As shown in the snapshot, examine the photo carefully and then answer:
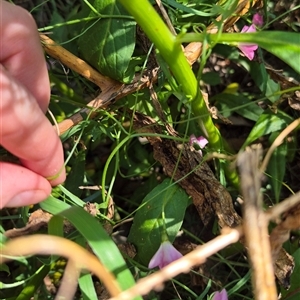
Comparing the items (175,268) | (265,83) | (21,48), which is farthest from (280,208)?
(265,83)

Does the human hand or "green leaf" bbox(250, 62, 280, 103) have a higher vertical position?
the human hand

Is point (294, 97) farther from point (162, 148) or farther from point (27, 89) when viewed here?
point (27, 89)

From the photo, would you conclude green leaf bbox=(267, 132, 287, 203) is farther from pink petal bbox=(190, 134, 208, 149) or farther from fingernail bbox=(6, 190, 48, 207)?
fingernail bbox=(6, 190, 48, 207)

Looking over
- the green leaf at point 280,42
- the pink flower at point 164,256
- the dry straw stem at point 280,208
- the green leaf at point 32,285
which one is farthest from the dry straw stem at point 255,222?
the green leaf at point 32,285

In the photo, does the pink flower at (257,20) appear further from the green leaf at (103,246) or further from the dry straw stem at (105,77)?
the green leaf at (103,246)

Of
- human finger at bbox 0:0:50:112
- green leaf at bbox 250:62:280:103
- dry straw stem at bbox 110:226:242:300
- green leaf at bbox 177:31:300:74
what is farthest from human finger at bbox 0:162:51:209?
green leaf at bbox 250:62:280:103

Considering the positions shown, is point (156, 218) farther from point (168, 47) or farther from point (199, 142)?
point (168, 47)
